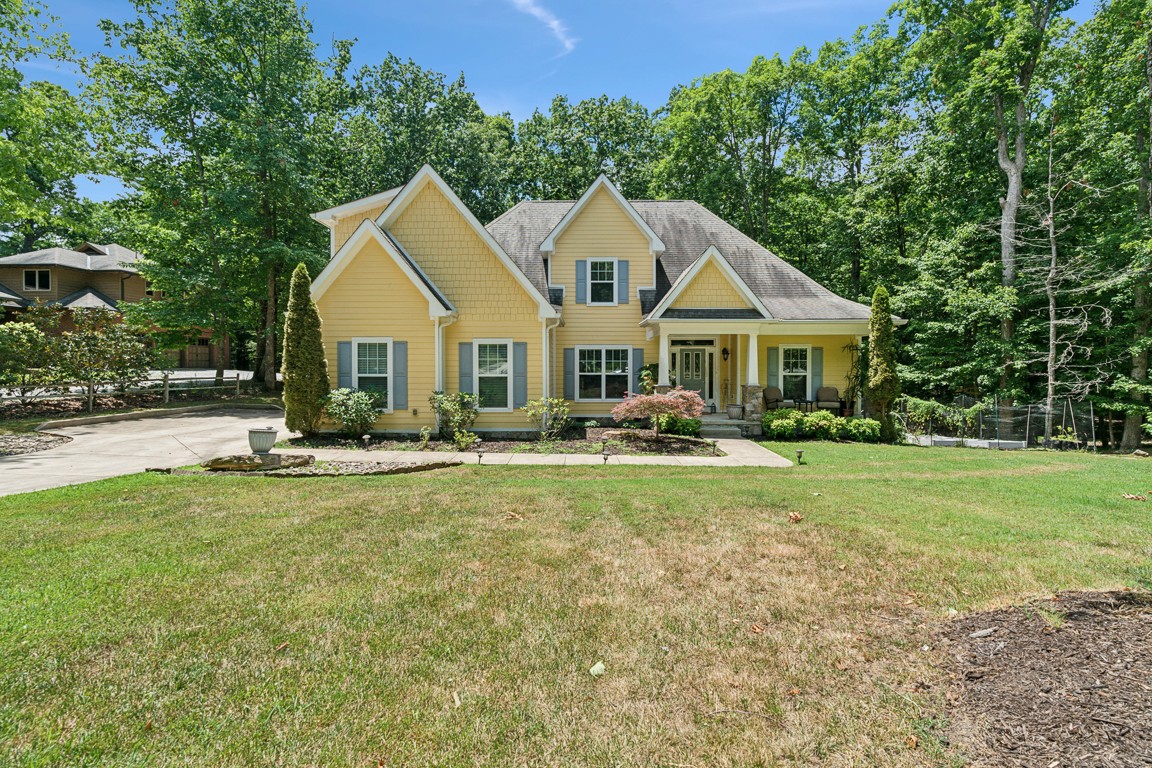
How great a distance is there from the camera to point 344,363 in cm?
1350

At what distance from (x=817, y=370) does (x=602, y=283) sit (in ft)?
27.2

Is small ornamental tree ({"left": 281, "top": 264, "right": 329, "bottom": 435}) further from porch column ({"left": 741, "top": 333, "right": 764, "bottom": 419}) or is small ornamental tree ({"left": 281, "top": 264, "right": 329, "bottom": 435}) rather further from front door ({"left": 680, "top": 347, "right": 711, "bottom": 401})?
porch column ({"left": 741, "top": 333, "right": 764, "bottom": 419})

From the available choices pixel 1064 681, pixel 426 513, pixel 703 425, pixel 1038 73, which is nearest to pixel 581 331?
Answer: pixel 703 425

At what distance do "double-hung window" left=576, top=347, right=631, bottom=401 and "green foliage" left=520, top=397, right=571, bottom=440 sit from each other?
2.49 meters

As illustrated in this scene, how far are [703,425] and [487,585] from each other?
37.6 ft

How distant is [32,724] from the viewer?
263cm

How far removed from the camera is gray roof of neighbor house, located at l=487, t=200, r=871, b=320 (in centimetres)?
1669

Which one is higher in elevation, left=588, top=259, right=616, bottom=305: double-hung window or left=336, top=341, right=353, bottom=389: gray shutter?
left=588, top=259, right=616, bottom=305: double-hung window

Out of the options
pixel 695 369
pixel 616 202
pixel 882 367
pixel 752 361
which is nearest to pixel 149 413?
pixel 616 202

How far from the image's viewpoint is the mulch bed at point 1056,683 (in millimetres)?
2396

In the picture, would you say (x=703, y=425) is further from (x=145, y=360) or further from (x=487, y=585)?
(x=145, y=360)

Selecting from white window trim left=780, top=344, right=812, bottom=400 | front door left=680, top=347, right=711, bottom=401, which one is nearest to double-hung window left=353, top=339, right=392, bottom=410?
front door left=680, top=347, right=711, bottom=401

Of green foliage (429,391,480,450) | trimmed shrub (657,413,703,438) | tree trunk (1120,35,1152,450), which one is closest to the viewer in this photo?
green foliage (429,391,480,450)

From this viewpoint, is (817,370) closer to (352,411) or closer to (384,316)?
(384,316)
